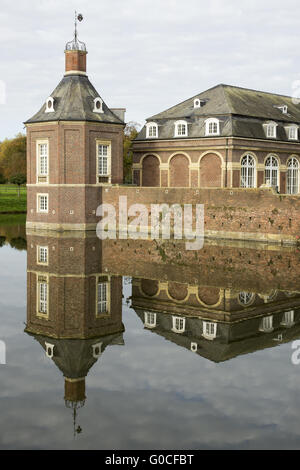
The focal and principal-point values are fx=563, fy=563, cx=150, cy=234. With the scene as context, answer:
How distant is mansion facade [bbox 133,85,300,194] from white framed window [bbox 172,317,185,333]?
2621 cm

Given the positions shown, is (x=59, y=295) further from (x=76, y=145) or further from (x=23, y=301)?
(x=76, y=145)

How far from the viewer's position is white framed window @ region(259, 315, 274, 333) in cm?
1287

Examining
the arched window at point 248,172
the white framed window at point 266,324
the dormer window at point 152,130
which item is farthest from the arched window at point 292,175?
the white framed window at point 266,324

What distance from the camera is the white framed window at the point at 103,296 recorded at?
1468 centimetres

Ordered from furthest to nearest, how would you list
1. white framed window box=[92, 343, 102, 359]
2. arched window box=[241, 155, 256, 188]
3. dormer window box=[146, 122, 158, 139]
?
dormer window box=[146, 122, 158, 139] → arched window box=[241, 155, 256, 188] → white framed window box=[92, 343, 102, 359]

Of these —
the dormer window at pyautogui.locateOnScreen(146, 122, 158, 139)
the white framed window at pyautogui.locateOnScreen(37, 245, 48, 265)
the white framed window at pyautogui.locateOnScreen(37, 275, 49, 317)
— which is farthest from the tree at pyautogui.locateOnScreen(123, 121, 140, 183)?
the white framed window at pyautogui.locateOnScreen(37, 275, 49, 317)

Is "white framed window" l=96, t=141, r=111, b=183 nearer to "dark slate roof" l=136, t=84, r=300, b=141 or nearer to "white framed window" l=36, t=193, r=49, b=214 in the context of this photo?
"white framed window" l=36, t=193, r=49, b=214

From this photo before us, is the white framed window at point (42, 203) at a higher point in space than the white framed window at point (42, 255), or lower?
higher

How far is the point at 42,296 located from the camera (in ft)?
53.3

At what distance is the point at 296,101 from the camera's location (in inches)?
2048

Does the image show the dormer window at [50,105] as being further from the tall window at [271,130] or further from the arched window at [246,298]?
the arched window at [246,298]

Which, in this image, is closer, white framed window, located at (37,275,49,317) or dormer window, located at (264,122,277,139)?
white framed window, located at (37,275,49,317)

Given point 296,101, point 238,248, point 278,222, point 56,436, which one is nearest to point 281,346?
point 56,436

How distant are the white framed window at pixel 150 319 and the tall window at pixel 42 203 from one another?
934 inches
